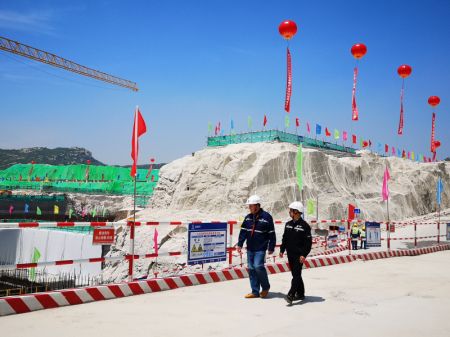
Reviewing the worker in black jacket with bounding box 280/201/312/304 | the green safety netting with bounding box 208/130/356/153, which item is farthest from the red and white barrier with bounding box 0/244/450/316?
the green safety netting with bounding box 208/130/356/153

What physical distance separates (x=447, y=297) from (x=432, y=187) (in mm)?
53747

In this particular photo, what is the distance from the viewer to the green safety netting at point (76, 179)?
82.4 meters

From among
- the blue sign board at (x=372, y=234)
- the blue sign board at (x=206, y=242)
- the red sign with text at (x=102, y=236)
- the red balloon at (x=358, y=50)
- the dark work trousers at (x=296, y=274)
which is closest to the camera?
the dark work trousers at (x=296, y=274)

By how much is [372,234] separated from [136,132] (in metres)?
13.9

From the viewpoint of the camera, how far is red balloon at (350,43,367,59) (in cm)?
2477

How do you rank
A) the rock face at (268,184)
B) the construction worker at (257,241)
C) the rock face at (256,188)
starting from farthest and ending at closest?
the rock face at (268,184) < the rock face at (256,188) < the construction worker at (257,241)

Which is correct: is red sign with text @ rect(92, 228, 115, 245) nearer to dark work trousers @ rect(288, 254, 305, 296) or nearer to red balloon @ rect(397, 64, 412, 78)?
dark work trousers @ rect(288, 254, 305, 296)

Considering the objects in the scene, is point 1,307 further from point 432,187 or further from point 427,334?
point 432,187

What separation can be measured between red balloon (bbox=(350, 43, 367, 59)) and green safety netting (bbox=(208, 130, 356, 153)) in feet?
61.1

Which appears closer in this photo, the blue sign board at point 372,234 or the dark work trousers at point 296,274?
the dark work trousers at point 296,274

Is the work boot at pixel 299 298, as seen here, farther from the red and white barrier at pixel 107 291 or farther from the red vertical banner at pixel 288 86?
the red vertical banner at pixel 288 86

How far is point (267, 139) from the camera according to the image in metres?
43.9

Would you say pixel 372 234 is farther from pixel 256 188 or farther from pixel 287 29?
pixel 256 188

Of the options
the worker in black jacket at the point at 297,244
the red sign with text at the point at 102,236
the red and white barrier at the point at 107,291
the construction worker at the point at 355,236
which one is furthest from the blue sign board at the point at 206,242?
the construction worker at the point at 355,236
